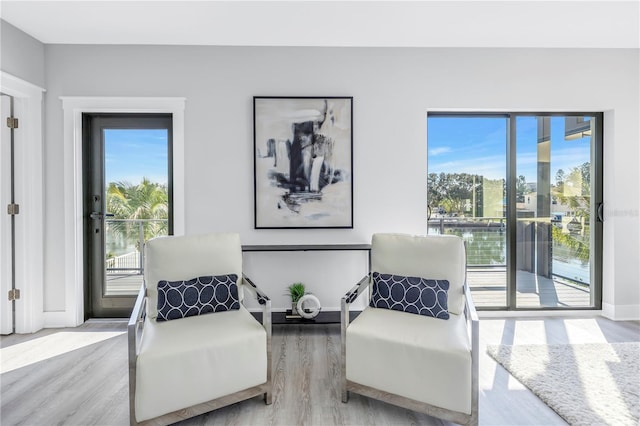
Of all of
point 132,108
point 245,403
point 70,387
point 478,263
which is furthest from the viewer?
point 478,263

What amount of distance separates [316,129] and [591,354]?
113 inches

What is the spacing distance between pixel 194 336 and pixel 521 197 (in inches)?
131

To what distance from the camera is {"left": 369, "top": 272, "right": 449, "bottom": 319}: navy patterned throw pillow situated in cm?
224

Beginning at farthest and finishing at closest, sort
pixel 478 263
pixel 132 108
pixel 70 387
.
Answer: pixel 478 263 → pixel 132 108 → pixel 70 387

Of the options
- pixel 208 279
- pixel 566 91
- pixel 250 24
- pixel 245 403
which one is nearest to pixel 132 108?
pixel 250 24

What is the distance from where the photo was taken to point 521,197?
11.9 feet

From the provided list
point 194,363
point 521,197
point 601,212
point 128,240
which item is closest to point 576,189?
point 601,212

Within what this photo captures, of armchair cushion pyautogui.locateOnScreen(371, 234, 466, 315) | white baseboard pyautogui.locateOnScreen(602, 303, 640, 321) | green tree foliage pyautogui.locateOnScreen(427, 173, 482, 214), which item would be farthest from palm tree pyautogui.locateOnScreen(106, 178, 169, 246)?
white baseboard pyautogui.locateOnScreen(602, 303, 640, 321)

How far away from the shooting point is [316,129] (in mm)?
3391

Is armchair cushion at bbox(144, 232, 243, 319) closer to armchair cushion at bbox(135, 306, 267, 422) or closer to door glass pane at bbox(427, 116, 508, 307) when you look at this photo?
armchair cushion at bbox(135, 306, 267, 422)

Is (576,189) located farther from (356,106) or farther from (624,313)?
(356,106)

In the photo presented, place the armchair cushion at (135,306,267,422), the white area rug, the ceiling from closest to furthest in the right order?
the armchair cushion at (135,306,267,422), the white area rug, the ceiling

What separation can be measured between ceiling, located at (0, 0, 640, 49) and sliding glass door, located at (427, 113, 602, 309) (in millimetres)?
753

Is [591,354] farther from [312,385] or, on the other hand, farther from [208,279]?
[208,279]
